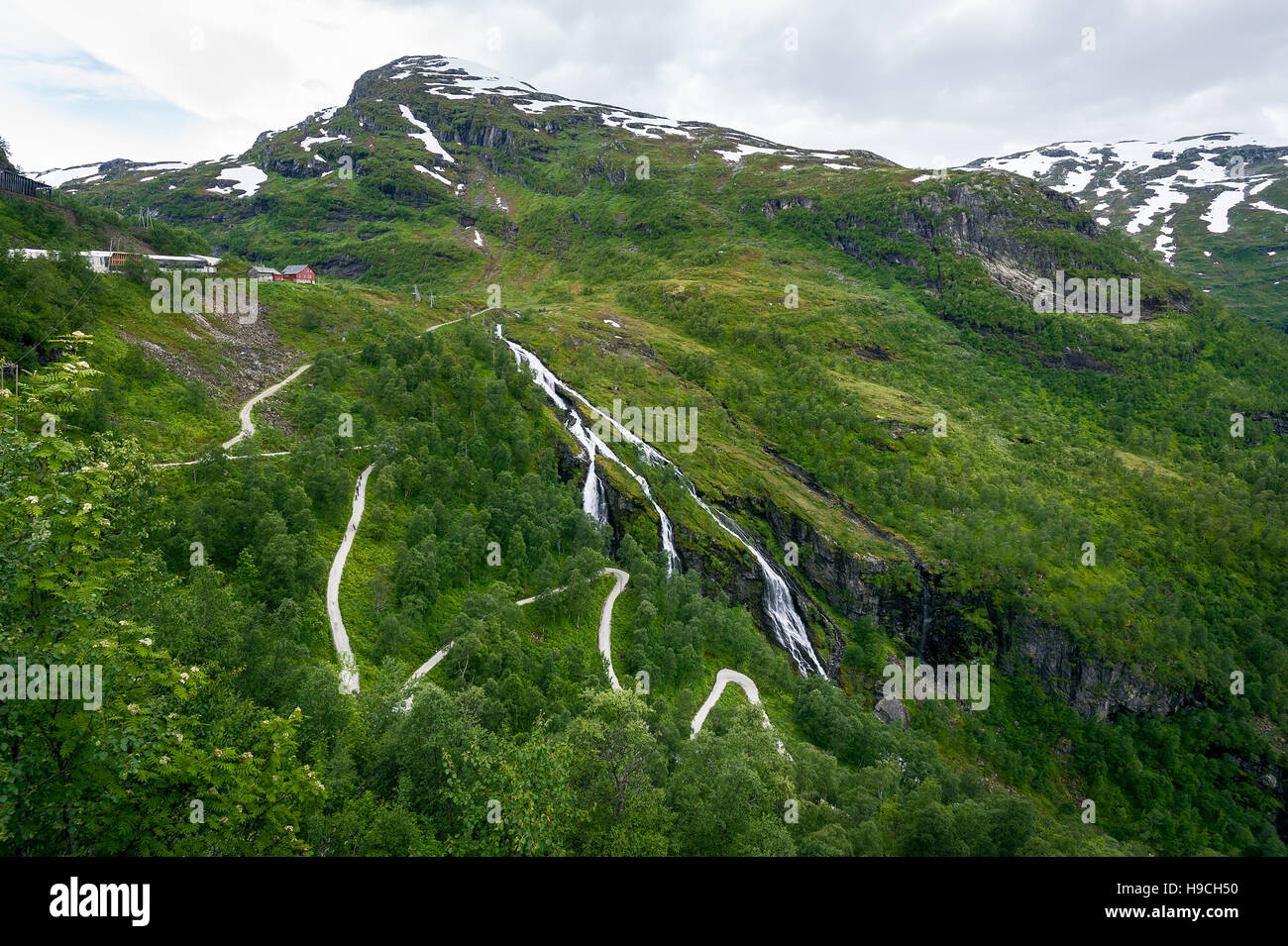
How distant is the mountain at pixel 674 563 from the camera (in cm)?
2458

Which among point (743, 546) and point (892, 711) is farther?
point (743, 546)

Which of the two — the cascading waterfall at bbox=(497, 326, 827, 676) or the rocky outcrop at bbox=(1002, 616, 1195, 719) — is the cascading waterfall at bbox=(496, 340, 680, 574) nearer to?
the cascading waterfall at bbox=(497, 326, 827, 676)

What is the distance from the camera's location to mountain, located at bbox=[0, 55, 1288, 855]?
80.6ft

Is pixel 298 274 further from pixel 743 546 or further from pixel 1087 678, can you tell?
pixel 1087 678

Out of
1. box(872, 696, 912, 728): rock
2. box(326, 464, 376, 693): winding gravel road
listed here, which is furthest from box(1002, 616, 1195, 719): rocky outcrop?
box(326, 464, 376, 693): winding gravel road

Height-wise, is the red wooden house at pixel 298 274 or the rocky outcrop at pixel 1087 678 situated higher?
the red wooden house at pixel 298 274

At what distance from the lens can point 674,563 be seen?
2869 inches

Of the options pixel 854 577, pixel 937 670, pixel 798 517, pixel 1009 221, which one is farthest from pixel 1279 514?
pixel 1009 221

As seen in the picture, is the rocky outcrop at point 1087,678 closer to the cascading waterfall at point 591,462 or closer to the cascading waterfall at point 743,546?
the cascading waterfall at point 743,546

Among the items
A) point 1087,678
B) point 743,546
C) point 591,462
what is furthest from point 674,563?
point 1087,678

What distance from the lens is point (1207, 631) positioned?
81375 millimetres

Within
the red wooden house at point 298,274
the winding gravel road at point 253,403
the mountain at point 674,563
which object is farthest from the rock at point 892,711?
the red wooden house at point 298,274
